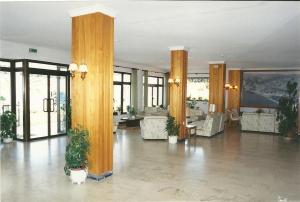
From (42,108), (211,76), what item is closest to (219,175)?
(42,108)

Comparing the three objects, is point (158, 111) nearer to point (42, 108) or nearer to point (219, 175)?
point (42, 108)

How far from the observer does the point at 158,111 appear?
1508cm

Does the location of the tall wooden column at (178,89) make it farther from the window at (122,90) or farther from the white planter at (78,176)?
the window at (122,90)

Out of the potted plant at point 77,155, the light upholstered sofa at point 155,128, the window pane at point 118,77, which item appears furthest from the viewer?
the window pane at point 118,77

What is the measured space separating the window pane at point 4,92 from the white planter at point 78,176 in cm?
558

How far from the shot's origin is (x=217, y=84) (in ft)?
45.1

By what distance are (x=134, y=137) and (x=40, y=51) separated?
16.1ft

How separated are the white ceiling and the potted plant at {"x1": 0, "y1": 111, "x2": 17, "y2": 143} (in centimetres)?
257

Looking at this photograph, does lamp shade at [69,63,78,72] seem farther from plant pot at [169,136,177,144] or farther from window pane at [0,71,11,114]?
window pane at [0,71,11,114]

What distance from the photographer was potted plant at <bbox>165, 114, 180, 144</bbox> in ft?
31.0

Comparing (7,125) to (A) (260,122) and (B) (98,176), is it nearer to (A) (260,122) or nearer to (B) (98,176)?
(B) (98,176)

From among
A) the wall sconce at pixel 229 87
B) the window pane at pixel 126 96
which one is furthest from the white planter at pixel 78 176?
the wall sconce at pixel 229 87

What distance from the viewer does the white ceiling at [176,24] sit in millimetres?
4914

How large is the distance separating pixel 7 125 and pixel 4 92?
124 cm
